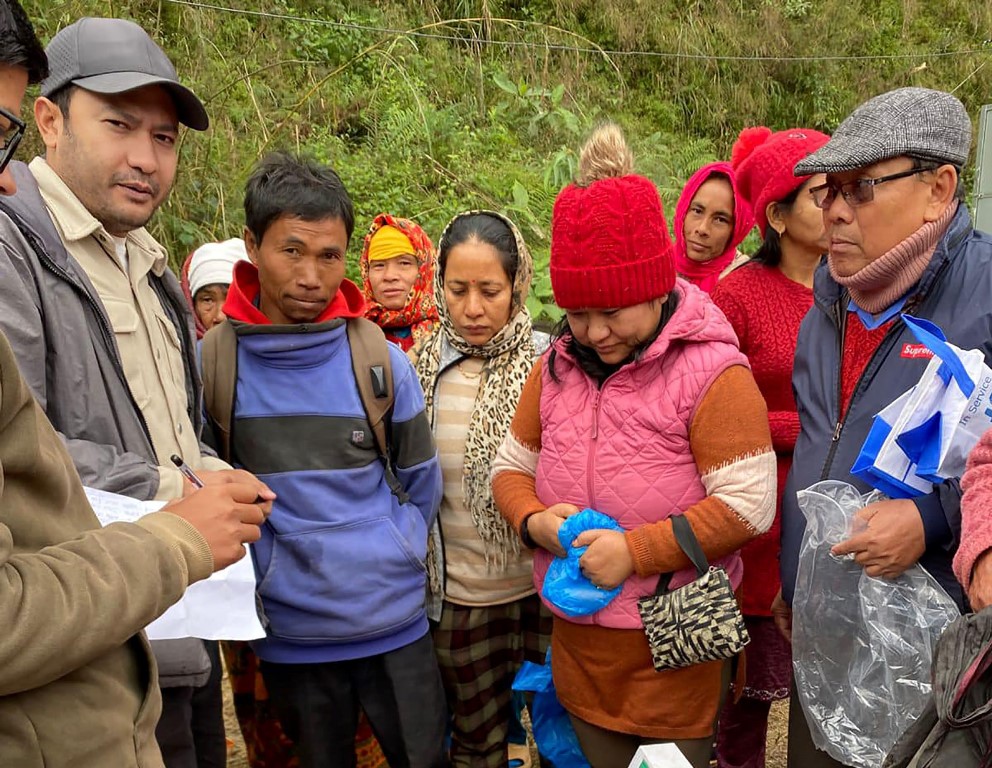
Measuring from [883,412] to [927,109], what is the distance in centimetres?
73

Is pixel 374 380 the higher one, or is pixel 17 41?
pixel 17 41

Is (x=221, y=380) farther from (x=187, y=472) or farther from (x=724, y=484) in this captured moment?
(x=724, y=484)

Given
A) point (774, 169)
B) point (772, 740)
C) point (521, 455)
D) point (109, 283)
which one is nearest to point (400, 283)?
point (521, 455)

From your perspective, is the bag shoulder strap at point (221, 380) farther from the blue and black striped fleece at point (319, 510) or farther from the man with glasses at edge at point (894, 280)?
the man with glasses at edge at point (894, 280)

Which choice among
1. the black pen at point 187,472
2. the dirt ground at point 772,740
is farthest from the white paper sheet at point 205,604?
the dirt ground at point 772,740

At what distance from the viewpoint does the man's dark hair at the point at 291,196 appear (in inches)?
101

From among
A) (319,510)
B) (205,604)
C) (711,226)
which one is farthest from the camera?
(711,226)

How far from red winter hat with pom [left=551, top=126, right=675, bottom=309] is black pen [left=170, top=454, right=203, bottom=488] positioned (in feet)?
3.36

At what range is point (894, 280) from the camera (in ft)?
6.63

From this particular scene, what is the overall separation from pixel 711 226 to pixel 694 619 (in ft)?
7.42

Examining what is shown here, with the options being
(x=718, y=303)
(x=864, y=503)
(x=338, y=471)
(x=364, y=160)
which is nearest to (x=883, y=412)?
(x=864, y=503)

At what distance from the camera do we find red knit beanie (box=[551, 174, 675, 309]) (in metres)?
2.22

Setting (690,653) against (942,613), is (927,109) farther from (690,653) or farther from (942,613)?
(690,653)

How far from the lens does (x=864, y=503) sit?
6.48 feet
